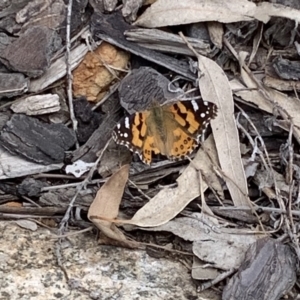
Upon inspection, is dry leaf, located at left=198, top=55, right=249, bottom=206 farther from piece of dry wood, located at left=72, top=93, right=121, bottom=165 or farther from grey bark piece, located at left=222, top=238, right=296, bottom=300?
piece of dry wood, located at left=72, top=93, right=121, bottom=165

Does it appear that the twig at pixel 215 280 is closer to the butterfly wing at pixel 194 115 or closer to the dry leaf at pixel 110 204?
the dry leaf at pixel 110 204

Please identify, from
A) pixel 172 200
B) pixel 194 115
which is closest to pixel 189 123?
pixel 194 115

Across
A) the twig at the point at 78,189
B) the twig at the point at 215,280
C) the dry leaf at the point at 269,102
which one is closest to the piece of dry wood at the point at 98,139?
the twig at the point at 78,189

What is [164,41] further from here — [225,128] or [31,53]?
[31,53]

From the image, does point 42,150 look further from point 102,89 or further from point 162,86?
point 162,86

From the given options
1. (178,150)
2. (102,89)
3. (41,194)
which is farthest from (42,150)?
(178,150)

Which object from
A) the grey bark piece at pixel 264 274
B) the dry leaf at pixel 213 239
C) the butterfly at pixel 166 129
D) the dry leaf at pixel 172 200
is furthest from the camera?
the butterfly at pixel 166 129
